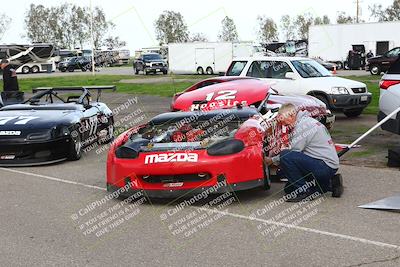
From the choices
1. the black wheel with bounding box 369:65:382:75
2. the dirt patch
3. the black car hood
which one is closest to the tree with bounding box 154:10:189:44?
the black wheel with bounding box 369:65:382:75

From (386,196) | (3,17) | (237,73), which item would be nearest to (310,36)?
(237,73)

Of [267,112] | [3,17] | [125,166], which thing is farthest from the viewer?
[3,17]

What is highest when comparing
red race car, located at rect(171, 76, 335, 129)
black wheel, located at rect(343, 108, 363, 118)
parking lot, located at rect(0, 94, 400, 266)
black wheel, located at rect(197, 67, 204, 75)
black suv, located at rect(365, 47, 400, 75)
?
red race car, located at rect(171, 76, 335, 129)

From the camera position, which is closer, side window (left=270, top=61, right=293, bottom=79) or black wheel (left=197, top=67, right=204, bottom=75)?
side window (left=270, top=61, right=293, bottom=79)

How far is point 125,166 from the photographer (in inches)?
246

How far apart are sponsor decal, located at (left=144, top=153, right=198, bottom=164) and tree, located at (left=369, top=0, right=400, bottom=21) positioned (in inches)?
3344

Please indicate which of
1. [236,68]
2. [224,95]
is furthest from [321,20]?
[224,95]

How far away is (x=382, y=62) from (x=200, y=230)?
2970 centimetres

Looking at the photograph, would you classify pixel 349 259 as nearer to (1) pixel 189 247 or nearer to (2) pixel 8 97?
(1) pixel 189 247

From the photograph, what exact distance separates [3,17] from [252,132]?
69.6m

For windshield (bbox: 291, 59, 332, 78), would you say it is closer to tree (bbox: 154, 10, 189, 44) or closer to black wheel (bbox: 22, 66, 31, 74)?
black wheel (bbox: 22, 66, 31, 74)

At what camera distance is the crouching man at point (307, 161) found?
6.21 m

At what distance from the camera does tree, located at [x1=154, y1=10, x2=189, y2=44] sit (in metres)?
66.1

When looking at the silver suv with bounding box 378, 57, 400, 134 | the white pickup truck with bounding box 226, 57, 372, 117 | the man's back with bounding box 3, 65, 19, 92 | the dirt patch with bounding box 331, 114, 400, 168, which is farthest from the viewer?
the man's back with bounding box 3, 65, 19, 92
